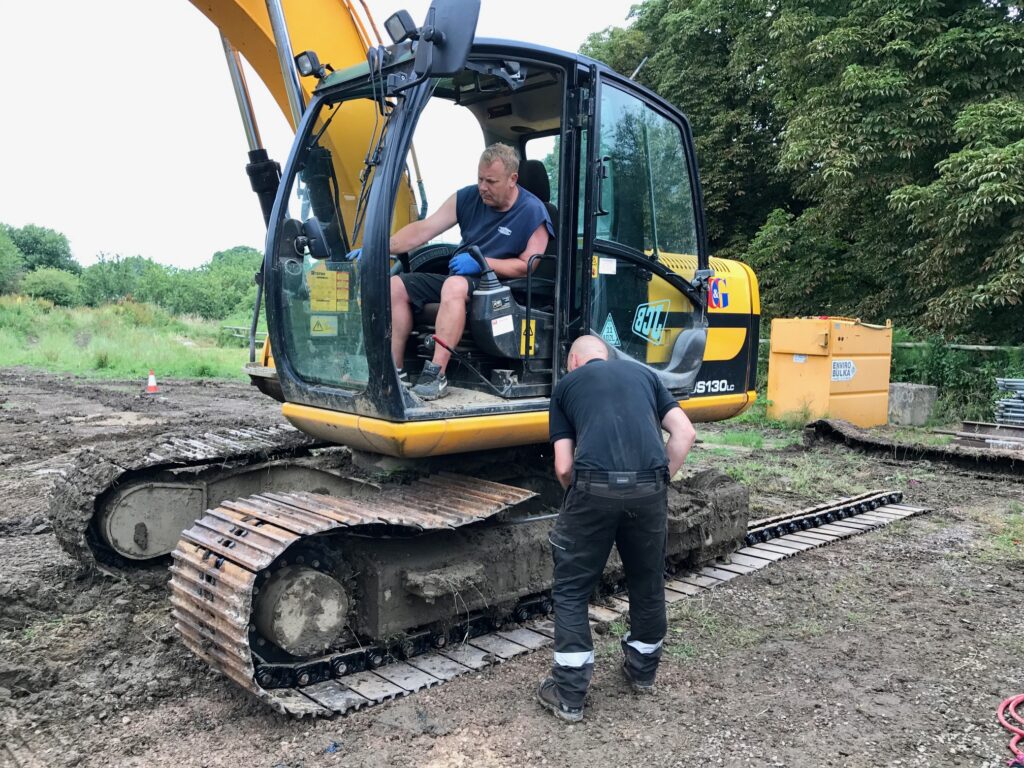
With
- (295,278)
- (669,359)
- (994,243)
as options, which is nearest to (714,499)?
(669,359)

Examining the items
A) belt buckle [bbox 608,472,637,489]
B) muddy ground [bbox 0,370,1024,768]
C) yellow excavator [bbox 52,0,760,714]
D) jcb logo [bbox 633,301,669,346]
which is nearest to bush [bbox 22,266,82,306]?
muddy ground [bbox 0,370,1024,768]

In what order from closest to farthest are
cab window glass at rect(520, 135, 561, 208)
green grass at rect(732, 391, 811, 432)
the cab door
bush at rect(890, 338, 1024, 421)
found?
the cab door < cab window glass at rect(520, 135, 561, 208) < green grass at rect(732, 391, 811, 432) < bush at rect(890, 338, 1024, 421)

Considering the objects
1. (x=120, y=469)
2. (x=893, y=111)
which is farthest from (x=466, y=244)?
(x=893, y=111)

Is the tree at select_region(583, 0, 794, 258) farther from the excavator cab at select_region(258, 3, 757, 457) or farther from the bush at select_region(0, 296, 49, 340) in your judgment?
the bush at select_region(0, 296, 49, 340)

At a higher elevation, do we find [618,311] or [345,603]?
[618,311]

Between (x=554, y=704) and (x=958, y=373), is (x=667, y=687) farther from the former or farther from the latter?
(x=958, y=373)

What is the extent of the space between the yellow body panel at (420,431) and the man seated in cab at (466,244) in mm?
228

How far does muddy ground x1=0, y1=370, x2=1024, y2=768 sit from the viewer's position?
10.6 feet

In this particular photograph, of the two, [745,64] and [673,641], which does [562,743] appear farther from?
[745,64]

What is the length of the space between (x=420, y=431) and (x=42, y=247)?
188ft

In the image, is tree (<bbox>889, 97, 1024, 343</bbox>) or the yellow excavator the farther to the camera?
tree (<bbox>889, 97, 1024, 343</bbox>)

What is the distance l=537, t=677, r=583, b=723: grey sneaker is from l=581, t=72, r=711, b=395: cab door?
1.77 m

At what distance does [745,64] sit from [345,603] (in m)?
16.3

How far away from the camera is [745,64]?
17.4 meters
